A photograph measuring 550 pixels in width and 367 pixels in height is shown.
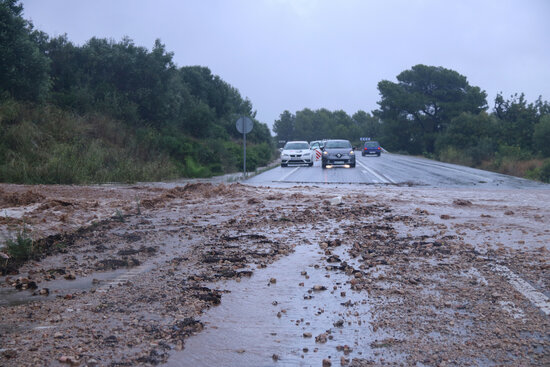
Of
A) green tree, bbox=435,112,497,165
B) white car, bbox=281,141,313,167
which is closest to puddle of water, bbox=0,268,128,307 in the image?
white car, bbox=281,141,313,167

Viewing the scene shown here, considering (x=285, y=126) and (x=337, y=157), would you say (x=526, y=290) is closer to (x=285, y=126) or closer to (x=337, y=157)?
(x=337, y=157)

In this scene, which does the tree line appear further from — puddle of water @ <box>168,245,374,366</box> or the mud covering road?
puddle of water @ <box>168,245,374,366</box>

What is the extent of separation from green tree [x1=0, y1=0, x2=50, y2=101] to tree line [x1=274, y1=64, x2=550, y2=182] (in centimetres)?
2362

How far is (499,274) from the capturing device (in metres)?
6.28

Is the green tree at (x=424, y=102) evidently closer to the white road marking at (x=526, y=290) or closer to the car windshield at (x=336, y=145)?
the car windshield at (x=336, y=145)

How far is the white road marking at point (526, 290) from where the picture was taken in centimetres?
510

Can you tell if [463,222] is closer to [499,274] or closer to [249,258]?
[499,274]

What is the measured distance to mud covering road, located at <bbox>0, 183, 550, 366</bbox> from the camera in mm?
4082

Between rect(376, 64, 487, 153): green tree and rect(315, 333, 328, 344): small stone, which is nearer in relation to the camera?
rect(315, 333, 328, 344): small stone

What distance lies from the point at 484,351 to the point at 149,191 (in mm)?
14023

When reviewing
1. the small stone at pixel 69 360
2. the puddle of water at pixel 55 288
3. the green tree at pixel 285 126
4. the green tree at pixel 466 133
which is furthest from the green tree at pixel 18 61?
the green tree at pixel 285 126

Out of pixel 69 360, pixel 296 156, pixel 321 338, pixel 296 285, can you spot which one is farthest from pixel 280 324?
pixel 296 156

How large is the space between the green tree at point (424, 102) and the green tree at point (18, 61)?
187 ft

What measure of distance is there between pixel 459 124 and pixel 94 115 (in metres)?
43.5
